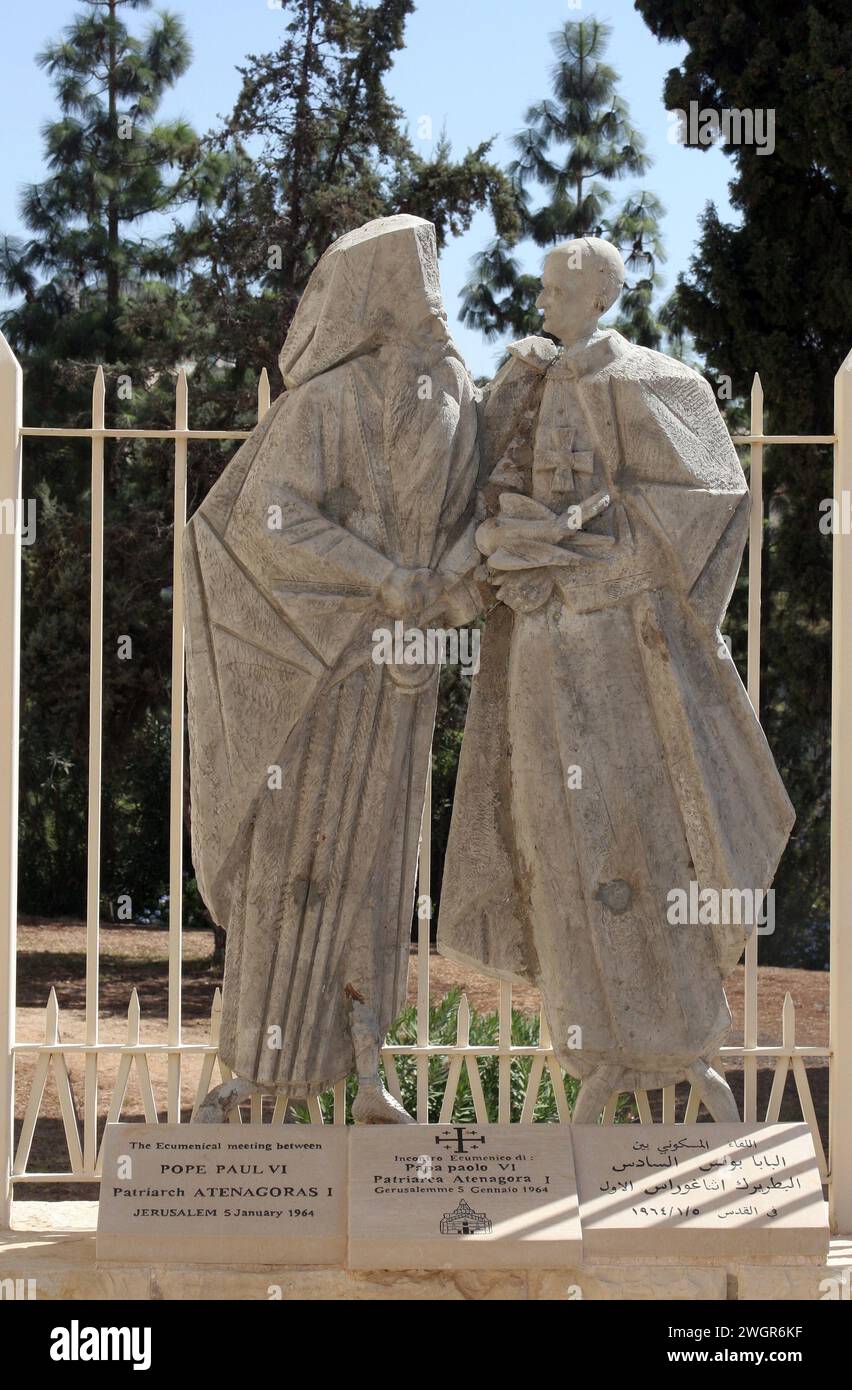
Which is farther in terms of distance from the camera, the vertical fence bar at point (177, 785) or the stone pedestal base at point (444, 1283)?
the vertical fence bar at point (177, 785)

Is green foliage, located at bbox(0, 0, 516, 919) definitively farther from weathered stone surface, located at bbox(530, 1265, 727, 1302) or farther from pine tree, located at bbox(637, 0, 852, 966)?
weathered stone surface, located at bbox(530, 1265, 727, 1302)

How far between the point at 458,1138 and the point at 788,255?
7.18 metres

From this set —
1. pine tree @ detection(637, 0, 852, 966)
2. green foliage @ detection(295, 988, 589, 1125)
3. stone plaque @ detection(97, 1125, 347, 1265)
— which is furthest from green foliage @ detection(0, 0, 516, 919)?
stone plaque @ detection(97, 1125, 347, 1265)

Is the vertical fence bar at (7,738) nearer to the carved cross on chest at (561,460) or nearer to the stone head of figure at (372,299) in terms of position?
the stone head of figure at (372,299)

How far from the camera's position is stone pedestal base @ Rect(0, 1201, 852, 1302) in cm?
375

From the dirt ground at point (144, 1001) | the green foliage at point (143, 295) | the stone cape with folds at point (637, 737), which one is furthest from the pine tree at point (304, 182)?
the stone cape with folds at point (637, 737)

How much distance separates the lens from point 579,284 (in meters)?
4.20

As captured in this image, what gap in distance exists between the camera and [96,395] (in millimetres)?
4672

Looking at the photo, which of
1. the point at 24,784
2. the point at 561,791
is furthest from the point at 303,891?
the point at 24,784

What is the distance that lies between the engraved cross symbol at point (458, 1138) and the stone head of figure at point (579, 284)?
201 centimetres

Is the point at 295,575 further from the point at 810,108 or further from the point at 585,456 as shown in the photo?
the point at 810,108

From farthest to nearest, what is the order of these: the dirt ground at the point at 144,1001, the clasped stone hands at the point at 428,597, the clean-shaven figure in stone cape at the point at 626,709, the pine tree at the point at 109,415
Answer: the pine tree at the point at 109,415 → the dirt ground at the point at 144,1001 → the clean-shaven figure in stone cape at the point at 626,709 → the clasped stone hands at the point at 428,597

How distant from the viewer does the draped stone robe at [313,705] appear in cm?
409

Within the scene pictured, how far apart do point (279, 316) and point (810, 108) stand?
3734mm
